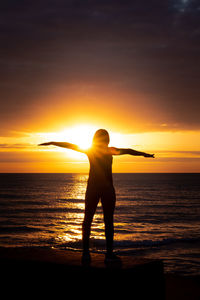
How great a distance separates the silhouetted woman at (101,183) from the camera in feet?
19.7

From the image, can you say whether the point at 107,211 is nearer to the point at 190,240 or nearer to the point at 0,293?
the point at 0,293

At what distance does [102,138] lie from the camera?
238 inches

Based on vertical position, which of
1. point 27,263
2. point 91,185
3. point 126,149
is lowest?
point 27,263

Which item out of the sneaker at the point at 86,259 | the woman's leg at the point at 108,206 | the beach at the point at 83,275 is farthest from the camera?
the woman's leg at the point at 108,206

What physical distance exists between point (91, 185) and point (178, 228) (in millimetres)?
24522

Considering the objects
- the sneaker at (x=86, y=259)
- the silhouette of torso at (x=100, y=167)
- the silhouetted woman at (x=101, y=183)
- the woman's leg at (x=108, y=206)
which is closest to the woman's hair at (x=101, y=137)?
the silhouetted woman at (x=101, y=183)

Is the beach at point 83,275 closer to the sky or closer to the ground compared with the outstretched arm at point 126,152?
closer to the ground

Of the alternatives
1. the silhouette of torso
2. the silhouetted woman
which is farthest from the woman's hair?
the silhouette of torso

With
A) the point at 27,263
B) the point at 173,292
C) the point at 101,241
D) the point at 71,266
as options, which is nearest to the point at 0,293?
the point at 27,263

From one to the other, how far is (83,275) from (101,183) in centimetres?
169

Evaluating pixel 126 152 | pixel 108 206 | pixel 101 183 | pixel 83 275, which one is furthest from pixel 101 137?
pixel 83 275

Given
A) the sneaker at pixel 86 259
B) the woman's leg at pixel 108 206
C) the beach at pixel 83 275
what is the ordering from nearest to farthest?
the beach at pixel 83 275
the sneaker at pixel 86 259
the woman's leg at pixel 108 206

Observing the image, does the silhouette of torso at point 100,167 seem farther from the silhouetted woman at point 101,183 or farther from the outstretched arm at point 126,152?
the outstretched arm at point 126,152

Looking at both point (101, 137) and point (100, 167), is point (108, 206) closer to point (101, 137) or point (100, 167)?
point (100, 167)
